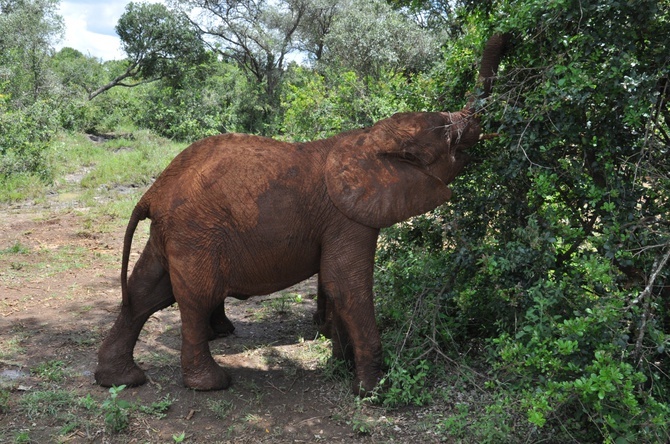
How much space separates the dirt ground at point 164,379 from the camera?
14.9 ft

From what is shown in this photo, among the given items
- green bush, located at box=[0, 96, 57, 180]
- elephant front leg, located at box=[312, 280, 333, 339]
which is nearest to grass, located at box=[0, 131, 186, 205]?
green bush, located at box=[0, 96, 57, 180]

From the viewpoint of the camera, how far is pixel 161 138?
20.4m

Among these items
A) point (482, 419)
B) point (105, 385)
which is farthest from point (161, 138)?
point (482, 419)

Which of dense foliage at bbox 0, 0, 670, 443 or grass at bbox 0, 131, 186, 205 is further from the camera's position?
grass at bbox 0, 131, 186, 205

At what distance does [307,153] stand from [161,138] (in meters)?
16.4

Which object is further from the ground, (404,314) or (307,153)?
(307,153)

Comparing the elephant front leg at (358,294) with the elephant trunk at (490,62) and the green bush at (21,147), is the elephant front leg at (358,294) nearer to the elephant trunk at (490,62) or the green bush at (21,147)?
the elephant trunk at (490,62)

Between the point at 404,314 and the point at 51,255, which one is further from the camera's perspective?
the point at 51,255

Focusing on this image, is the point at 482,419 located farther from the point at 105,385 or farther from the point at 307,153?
the point at 105,385

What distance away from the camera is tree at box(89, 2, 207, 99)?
2442 centimetres

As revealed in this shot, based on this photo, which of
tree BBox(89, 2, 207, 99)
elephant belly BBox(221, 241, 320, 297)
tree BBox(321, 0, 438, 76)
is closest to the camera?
elephant belly BBox(221, 241, 320, 297)

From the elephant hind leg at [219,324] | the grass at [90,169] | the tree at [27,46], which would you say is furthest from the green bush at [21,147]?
the elephant hind leg at [219,324]

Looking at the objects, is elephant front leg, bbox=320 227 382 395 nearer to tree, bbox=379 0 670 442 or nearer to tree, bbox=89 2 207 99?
tree, bbox=379 0 670 442

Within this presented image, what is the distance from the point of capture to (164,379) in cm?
531
